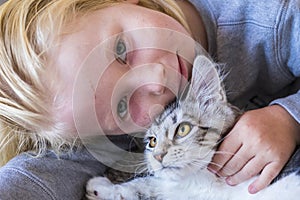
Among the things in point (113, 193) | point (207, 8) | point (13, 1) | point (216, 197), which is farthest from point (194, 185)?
point (13, 1)

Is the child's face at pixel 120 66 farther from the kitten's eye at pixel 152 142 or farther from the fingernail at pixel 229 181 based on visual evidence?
the fingernail at pixel 229 181

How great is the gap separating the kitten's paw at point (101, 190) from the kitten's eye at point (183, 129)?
0.19 m

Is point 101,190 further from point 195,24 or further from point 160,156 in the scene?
point 195,24

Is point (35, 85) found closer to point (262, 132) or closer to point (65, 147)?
point (65, 147)

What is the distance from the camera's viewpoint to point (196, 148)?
90cm

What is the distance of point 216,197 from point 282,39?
42cm

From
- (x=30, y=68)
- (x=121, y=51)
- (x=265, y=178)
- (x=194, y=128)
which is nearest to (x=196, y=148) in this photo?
(x=194, y=128)

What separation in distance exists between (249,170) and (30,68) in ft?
1.58

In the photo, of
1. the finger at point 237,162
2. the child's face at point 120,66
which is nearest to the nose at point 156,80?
the child's face at point 120,66

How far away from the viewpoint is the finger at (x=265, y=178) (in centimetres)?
90

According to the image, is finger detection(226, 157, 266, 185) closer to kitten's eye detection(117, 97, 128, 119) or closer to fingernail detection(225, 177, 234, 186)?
fingernail detection(225, 177, 234, 186)

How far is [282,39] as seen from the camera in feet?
3.58

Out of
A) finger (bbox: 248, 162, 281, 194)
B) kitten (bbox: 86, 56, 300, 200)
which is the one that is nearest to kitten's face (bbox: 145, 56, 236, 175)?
kitten (bbox: 86, 56, 300, 200)

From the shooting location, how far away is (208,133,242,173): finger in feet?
3.05
